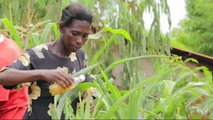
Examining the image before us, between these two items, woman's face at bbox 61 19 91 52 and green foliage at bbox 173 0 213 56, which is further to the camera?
green foliage at bbox 173 0 213 56

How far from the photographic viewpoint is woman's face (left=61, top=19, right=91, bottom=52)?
6.25 ft

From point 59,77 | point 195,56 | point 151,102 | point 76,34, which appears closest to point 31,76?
point 59,77

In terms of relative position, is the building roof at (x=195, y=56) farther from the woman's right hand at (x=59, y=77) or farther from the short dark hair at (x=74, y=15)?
the woman's right hand at (x=59, y=77)

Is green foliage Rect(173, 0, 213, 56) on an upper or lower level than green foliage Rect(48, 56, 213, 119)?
upper

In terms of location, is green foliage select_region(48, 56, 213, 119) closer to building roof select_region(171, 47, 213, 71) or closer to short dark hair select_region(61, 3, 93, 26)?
short dark hair select_region(61, 3, 93, 26)

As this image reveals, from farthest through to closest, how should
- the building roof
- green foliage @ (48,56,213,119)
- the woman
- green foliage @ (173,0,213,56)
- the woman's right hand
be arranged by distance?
green foliage @ (173,0,213,56) < the building roof < the woman < the woman's right hand < green foliage @ (48,56,213,119)

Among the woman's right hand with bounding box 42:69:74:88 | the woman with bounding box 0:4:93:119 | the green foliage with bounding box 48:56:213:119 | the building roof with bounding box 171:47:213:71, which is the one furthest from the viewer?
the building roof with bounding box 171:47:213:71

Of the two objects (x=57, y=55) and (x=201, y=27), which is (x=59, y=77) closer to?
(x=57, y=55)

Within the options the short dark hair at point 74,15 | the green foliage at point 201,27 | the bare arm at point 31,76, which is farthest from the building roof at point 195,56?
the bare arm at point 31,76

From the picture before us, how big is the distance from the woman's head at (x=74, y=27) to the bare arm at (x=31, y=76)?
0.29m

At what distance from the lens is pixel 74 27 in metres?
1.93

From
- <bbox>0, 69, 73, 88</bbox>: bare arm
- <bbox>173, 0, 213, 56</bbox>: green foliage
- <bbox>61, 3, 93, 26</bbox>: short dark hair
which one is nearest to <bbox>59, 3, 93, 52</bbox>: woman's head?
<bbox>61, 3, 93, 26</bbox>: short dark hair

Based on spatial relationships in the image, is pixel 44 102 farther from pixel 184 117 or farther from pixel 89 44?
pixel 89 44

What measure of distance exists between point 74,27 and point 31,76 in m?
0.35
